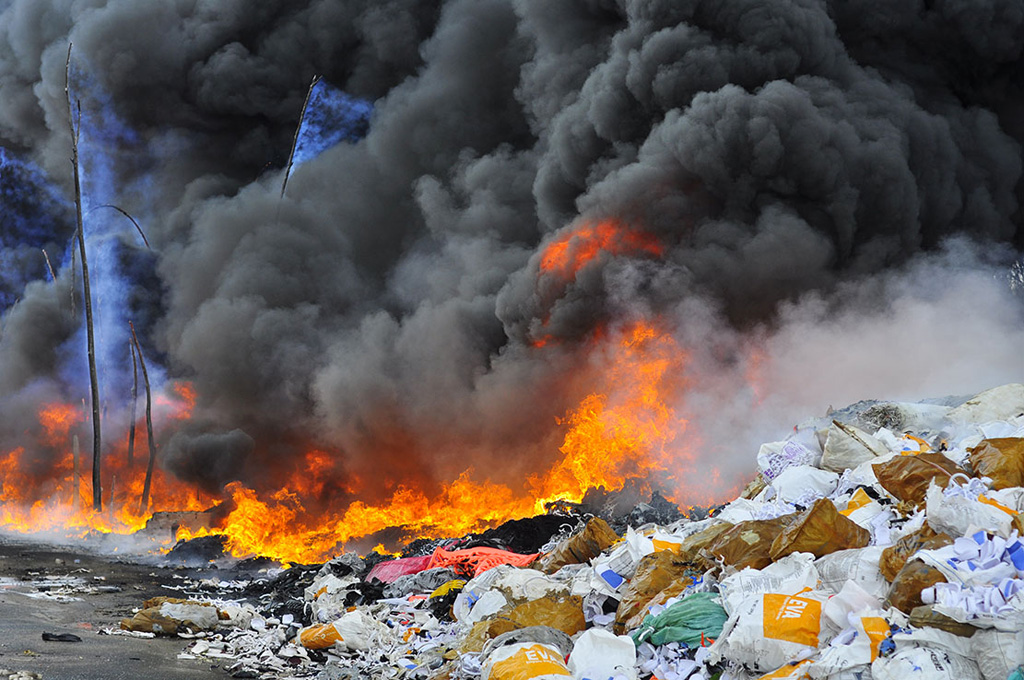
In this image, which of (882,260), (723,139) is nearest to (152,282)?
(723,139)

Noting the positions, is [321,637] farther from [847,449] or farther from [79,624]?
[847,449]

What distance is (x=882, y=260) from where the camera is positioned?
18672 mm

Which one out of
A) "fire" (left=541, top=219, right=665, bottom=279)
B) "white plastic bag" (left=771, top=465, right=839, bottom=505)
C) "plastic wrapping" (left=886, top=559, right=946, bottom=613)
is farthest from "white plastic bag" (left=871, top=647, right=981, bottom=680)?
"fire" (left=541, top=219, right=665, bottom=279)

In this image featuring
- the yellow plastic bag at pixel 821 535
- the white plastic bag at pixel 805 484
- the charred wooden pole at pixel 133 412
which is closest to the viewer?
the yellow plastic bag at pixel 821 535

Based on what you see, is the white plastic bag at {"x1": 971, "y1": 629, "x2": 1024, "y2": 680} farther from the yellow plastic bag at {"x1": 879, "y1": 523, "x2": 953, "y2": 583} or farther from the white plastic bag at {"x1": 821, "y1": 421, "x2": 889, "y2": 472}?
the white plastic bag at {"x1": 821, "y1": 421, "x2": 889, "y2": 472}

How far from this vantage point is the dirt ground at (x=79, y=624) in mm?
5992

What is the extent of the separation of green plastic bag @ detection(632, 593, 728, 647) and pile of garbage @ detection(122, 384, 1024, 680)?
0.01 m

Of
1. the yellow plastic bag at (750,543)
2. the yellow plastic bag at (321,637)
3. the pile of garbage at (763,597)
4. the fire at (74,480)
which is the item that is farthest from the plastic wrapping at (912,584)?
the fire at (74,480)

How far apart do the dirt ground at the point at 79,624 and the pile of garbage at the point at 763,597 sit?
0.43m

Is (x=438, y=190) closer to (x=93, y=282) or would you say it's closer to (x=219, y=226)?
(x=219, y=226)

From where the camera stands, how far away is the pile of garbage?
13.1ft

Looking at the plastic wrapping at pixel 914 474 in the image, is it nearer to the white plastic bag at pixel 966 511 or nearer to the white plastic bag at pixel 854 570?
the white plastic bag at pixel 966 511

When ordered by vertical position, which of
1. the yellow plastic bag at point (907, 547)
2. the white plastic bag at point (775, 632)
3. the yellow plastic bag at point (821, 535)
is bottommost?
the white plastic bag at point (775, 632)

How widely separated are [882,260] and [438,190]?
14.2 metres
